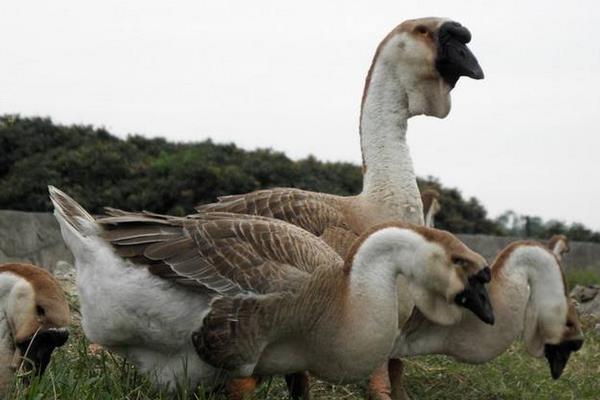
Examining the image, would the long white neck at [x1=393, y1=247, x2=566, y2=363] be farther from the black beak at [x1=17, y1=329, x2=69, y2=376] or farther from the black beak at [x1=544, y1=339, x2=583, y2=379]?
the black beak at [x1=17, y1=329, x2=69, y2=376]

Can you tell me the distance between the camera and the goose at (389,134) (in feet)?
22.0

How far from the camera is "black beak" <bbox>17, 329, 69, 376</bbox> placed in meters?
5.56

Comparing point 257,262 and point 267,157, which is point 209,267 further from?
point 267,157

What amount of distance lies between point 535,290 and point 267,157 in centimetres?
1415

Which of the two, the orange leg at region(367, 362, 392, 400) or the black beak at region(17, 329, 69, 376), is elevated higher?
the black beak at region(17, 329, 69, 376)

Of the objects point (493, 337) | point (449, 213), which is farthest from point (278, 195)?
point (449, 213)

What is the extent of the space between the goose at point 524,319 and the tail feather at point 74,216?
7.05ft

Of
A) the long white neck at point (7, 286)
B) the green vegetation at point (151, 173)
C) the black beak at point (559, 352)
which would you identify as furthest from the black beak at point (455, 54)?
the green vegetation at point (151, 173)

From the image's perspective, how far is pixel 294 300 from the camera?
544cm

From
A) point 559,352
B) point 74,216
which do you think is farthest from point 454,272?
point 74,216

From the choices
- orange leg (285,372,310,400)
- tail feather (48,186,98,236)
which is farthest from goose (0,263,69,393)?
orange leg (285,372,310,400)

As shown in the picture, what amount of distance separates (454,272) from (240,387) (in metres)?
1.30

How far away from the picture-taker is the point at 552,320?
6402mm

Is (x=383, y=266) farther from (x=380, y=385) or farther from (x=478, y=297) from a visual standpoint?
(x=380, y=385)
